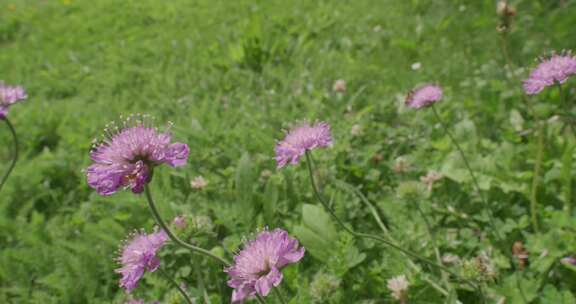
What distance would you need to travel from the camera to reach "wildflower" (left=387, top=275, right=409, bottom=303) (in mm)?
1474

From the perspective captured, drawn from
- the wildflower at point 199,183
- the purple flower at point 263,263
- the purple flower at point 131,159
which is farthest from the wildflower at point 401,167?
the purple flower at point 131,159

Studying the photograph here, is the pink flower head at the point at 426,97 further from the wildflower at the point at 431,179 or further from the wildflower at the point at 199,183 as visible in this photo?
the wildflower at the point at 199,183

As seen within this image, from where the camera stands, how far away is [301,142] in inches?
56.2

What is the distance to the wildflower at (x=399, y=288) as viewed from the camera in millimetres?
1474

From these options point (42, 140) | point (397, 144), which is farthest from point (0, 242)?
point (397, 144)

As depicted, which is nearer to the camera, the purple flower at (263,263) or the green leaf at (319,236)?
the purple flower at (263,263)

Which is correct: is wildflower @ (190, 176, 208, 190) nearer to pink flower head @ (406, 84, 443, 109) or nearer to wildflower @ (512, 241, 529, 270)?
pink flower head @ (406, 84, 443, 109)

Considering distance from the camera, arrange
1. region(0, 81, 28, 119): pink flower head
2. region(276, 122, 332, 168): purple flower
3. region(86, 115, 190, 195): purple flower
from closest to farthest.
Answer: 1. region(86, 115, 190, 195): purple flower
2. region(276, 122, 332, 168): purple flower
3. region(0, 81, 28, 119): pink flower head

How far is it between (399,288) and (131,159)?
3.00 ft

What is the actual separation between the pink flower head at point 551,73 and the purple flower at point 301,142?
69 centimetres

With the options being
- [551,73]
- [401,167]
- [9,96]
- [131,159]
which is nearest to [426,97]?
[401,167]

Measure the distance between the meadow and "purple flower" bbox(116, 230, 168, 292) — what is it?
0.43 ft

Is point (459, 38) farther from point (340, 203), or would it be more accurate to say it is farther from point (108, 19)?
point (108, 19)

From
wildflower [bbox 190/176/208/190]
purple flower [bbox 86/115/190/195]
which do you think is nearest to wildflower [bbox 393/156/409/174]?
wildflower [bbox 190/176/208/190]
